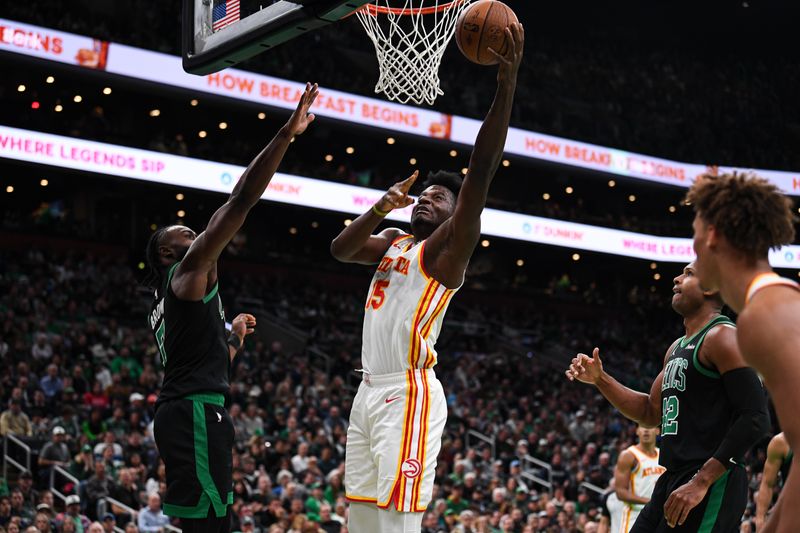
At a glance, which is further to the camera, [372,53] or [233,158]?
[372,53]

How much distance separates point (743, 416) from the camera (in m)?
4.98

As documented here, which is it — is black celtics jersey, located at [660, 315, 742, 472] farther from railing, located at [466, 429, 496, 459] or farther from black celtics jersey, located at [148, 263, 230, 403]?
railing, located at [466, 429, 496, 459]

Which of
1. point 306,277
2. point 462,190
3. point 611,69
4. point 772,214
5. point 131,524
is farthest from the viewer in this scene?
point 611,69

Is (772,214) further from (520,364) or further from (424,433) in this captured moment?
(520,364)

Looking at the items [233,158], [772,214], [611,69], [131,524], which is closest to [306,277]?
[233,158]

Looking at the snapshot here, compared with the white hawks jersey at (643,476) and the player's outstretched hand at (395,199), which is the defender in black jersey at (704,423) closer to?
the player's outstretched hand at (395,199)

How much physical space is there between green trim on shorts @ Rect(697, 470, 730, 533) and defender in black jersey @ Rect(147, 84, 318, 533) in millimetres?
2346

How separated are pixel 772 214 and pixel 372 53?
94.4 ft

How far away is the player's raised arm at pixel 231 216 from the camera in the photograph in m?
4.98

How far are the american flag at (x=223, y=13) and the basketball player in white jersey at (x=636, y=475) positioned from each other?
521 cm

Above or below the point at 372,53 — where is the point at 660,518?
below

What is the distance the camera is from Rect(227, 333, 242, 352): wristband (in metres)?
5.98

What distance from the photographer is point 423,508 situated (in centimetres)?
509

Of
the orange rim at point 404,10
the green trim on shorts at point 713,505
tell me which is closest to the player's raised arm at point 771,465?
the green trim on shorts at point 713,505
